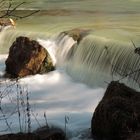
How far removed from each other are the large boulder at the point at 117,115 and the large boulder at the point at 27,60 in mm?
5147

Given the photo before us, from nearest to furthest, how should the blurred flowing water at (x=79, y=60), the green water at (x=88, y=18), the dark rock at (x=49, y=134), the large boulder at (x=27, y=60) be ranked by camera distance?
the dark rock at (x=49, y=134) < the blurred flowing water at (x=79, y=60) < the large boulder at (x=27, y=60) < the green water at (x=88, y=18)

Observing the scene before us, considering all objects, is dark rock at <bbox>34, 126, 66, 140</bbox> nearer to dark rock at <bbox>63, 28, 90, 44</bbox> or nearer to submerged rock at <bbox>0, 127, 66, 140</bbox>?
submerged rock at <bbox>0, 127, 66, 140</bbox>

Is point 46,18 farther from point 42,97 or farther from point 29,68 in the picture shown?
point 42,97

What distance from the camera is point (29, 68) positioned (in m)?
11.6

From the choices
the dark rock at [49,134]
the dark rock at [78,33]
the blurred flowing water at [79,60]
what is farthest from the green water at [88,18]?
the dark rock at [49,134]

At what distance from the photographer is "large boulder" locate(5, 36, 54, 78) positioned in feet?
38.2

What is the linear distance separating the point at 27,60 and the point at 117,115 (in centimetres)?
603

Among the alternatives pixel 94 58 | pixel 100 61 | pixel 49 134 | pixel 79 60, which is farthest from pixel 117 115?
pixel 79 60

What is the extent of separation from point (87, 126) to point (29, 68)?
14.9 feet

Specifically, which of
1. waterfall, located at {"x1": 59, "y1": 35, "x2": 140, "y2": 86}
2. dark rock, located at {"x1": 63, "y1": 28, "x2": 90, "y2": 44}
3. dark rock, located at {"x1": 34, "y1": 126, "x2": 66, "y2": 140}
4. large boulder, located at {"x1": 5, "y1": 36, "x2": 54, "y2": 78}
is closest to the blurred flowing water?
waterfall, located at {"x1": 59, "y1": 35, "x2": 140, "y2": 86}

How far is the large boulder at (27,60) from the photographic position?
11656mm

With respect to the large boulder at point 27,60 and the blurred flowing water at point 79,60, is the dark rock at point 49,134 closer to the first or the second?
the blurred flowing water at point 79,60

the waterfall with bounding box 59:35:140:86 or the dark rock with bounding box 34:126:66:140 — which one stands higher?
the dark rock with bounding box 34:126:66:140

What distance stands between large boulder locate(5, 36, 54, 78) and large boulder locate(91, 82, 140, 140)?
5147 mm
